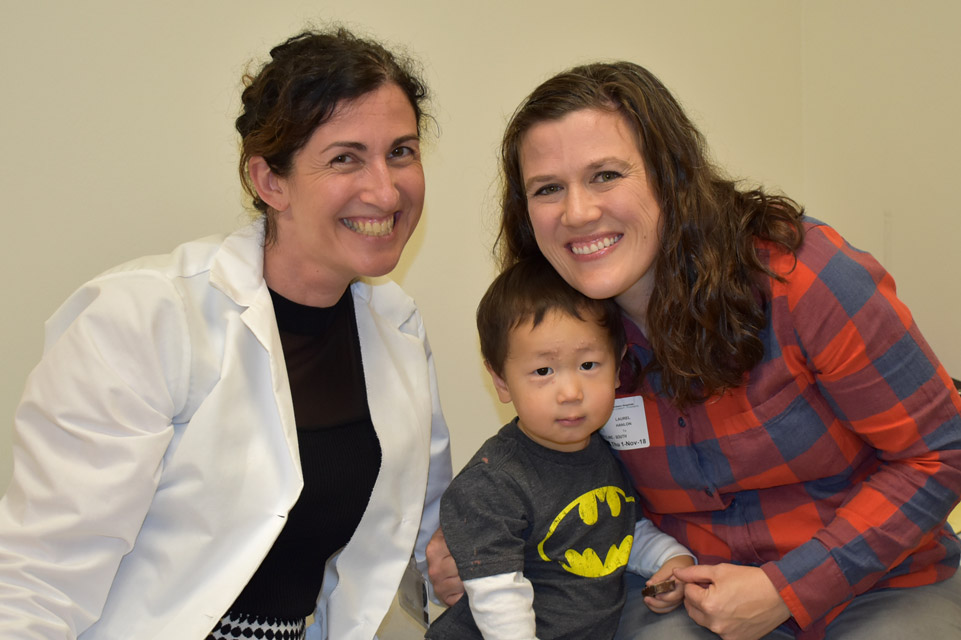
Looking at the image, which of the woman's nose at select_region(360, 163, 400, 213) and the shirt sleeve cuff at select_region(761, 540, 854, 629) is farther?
the woman's nose at select_region(360, 163, 400, 213)

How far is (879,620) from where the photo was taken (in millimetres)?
1632

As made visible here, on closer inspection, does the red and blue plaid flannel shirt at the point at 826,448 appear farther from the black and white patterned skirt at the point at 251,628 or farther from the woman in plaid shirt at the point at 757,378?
the black and white patterned skirt at the point at 251,628

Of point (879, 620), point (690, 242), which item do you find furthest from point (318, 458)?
point (879, 620)

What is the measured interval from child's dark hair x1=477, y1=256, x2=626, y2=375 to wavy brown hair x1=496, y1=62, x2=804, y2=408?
10cm

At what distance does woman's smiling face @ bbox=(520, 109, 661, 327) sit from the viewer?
64.7 inches

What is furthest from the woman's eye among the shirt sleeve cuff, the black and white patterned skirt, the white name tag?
the black and white patterned skirt

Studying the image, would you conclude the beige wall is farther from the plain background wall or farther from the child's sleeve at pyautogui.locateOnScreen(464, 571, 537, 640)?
the child's sleeve at pyautogui.locateOnScreen(464, 571, 537, 640)

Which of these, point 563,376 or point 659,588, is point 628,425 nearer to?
point 563,376

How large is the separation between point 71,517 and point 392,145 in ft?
3.12

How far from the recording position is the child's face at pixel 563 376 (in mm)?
1692

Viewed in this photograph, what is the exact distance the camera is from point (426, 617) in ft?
6.91

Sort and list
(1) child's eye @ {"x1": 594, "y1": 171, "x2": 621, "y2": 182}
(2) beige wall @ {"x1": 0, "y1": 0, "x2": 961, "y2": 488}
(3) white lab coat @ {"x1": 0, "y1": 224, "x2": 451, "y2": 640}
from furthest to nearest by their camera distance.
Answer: (2) beige wall @ {"x1": 0, "y1": 0, "x2": 961, "y2": 488} < (1) child's eye @ {"x1": 594, "y1": 171, "x2": 621, "y2": 182} < (3) white lab coat @ {"x1": 0, "y1": 224, "x2": 451, "y2": 640}

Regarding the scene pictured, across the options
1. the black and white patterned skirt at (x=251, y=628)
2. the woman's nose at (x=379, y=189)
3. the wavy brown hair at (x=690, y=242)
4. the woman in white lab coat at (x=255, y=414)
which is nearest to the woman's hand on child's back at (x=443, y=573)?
the woman in white lab coat at (x=255, y=414)

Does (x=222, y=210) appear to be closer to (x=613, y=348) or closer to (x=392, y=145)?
(x=392, y=145)
